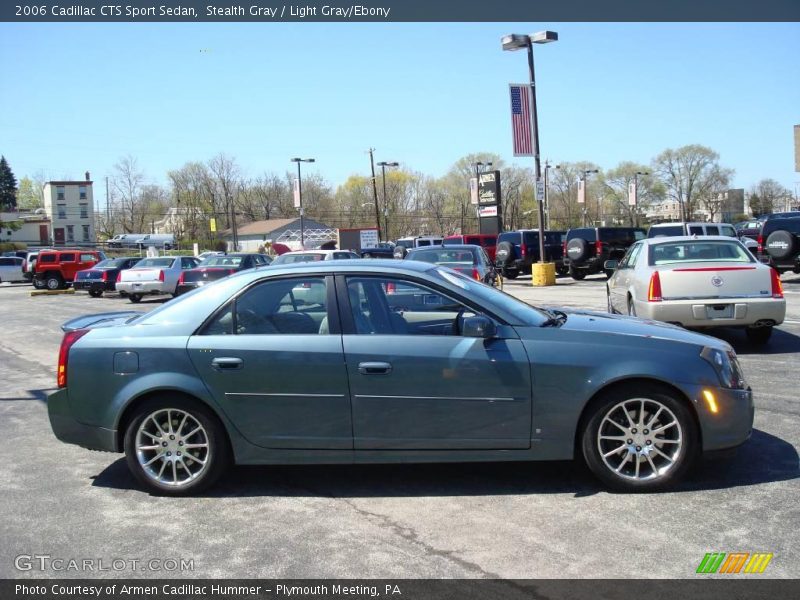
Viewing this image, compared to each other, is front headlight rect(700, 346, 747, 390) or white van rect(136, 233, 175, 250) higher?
white van rect(136, 233, 175, 250)

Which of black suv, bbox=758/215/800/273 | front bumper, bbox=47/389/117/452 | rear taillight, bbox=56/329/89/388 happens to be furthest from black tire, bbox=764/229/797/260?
front bumper, bbox=47/389/117/452

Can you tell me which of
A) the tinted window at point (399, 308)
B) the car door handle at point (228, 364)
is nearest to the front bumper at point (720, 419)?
the tinted window at point (399, 308)

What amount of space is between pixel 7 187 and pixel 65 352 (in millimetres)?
136526

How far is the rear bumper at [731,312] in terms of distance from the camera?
938cm

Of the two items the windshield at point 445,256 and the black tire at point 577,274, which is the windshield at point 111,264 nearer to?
the windshield at point 445,256

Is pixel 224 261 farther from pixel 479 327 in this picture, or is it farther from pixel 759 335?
pixel 479 327

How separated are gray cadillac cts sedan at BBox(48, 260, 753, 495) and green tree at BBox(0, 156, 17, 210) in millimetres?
130808

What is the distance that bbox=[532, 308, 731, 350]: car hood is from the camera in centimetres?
496

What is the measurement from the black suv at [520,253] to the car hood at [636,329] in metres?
26.2

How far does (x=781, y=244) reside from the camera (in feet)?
68.4

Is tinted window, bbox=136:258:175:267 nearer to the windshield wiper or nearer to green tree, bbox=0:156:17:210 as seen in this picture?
the windshield wiper

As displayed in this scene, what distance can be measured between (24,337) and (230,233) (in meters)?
98.5

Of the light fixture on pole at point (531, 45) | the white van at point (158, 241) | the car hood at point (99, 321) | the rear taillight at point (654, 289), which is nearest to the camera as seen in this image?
the car hood at point (99, 321)

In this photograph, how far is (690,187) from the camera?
109500 mm
